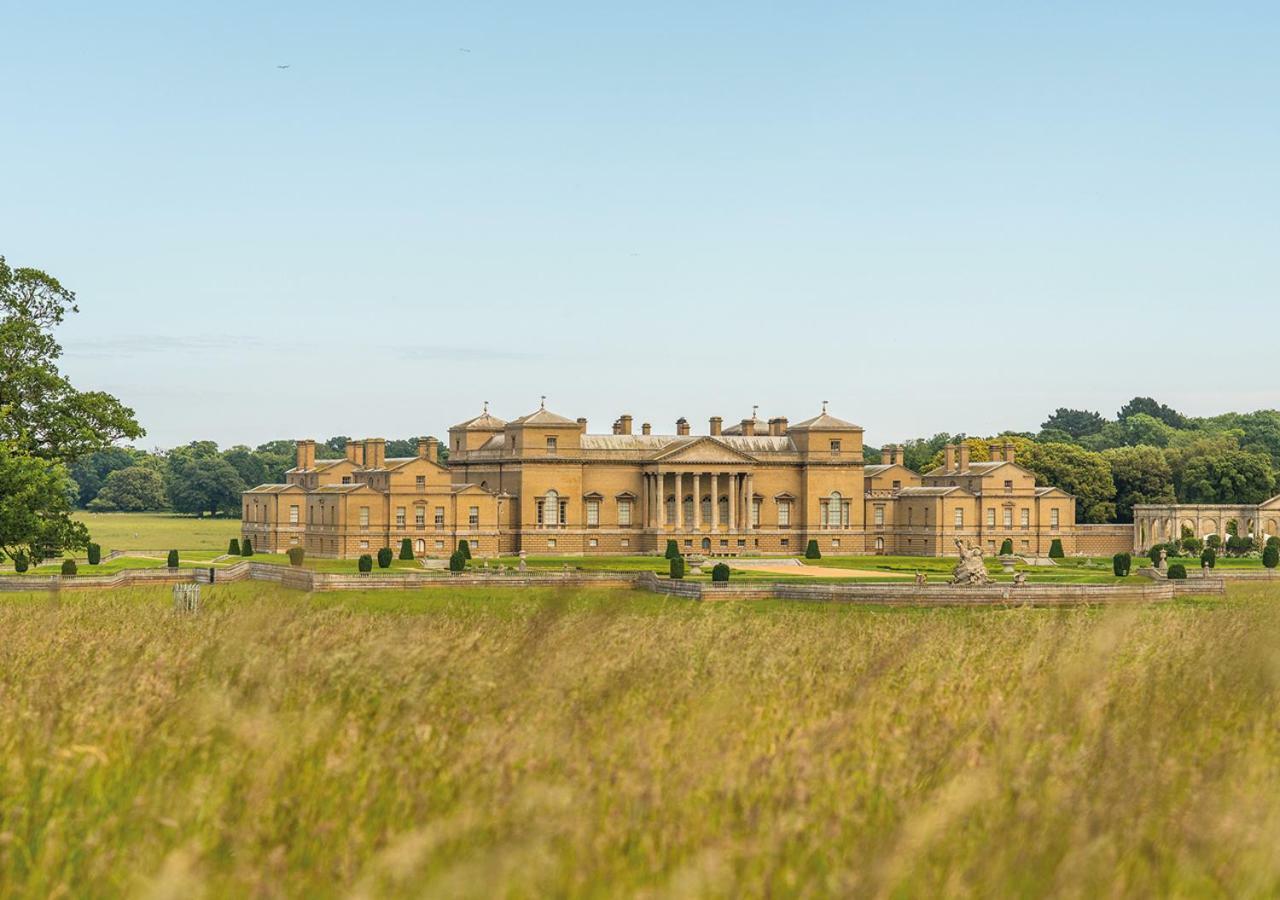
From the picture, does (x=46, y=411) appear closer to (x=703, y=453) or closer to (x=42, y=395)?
(x=42, y=395)

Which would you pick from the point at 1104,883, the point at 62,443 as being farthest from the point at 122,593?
the point at 1104,883

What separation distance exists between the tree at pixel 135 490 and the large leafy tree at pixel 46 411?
110 meters

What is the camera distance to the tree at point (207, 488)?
137 m

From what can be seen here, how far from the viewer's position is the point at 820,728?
1369cm

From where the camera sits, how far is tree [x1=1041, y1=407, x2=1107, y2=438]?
18125 centimetres

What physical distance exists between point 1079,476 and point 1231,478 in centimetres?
1191

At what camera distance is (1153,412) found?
194 meters

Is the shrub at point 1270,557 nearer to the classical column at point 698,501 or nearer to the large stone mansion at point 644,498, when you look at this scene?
the large stone mansion at point 644,498

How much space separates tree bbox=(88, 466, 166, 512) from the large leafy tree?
11033 cm

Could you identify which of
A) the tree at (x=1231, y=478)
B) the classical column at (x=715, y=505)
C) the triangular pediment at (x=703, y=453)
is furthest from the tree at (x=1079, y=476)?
the classical column at (x=715, y=505)

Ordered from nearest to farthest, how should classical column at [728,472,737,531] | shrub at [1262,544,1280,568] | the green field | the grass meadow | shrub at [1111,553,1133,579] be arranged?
the grass meadow
shrub at [1111,553,1133,579]
shrub at [1262,544,1280,568]
classical column at [728,472,737,531]
the green field

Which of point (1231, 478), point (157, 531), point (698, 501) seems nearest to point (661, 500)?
point (698, 501)

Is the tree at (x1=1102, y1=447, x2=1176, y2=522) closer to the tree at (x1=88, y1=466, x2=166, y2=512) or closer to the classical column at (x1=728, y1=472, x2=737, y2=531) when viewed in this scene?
the classical column at (x1=728, y1=472, x2=737, y2=531)

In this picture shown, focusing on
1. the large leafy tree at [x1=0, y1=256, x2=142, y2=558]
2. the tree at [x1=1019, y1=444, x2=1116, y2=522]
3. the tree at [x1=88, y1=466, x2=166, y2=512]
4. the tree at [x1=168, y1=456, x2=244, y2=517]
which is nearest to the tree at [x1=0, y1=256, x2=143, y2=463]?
the large leafy tree at [x1=0, y1=256, x2=142, y2=558]
